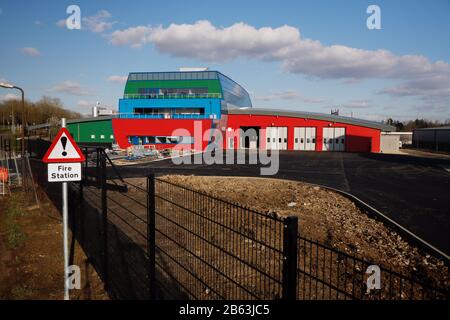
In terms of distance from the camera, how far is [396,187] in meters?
17.4

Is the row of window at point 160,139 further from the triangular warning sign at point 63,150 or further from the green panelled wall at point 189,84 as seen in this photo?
the triangular warning sign at point 63,150

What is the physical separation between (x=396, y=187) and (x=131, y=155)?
81.5 feet

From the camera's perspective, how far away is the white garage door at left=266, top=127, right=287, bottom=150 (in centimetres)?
4584

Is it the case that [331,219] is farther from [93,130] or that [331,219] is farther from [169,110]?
[93,130]

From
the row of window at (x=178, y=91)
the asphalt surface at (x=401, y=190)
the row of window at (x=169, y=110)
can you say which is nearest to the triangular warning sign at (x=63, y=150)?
the asphalt surface at (x=401, y=190)

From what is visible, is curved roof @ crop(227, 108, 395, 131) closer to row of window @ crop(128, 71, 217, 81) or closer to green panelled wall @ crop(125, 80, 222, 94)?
green panelled wall @ crop(125, 80, 222, 94)

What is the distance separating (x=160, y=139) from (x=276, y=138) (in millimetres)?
15822

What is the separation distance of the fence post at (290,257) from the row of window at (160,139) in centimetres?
4087

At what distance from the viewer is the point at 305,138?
45281mm

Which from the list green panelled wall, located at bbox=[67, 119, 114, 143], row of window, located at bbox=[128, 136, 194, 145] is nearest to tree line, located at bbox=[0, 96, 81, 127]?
green panelled wall, located at bbox=[67, 119, 114, 143]

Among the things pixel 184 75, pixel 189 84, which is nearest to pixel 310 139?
pixel 189 84

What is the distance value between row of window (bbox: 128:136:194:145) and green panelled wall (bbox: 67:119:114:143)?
6.03 meters
